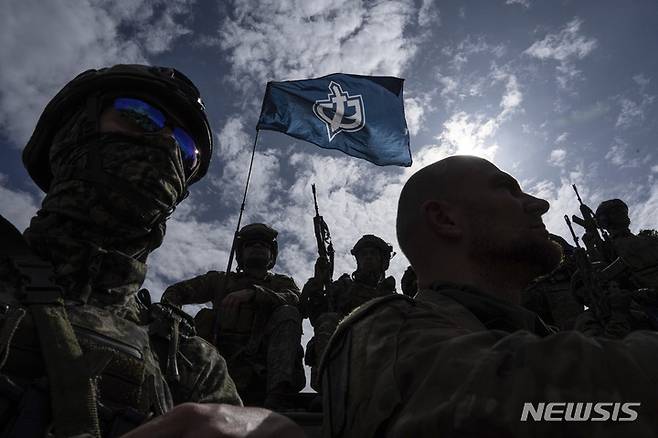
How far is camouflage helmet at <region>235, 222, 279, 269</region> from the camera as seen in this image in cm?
798

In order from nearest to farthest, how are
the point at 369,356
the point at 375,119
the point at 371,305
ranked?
the point at 369,356 → the point at 371,305 → the point at 375,119

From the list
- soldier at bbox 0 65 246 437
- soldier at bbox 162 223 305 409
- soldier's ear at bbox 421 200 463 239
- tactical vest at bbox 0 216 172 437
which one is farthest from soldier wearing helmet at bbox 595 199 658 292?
tactical vest at bbox 0 216 172 437

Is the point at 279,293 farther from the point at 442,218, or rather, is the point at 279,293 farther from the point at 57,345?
the point at 57,345

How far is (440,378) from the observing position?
4.10ft

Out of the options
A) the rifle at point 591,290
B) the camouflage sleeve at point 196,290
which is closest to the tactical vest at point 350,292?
the camouflage sleeve at point 196,290

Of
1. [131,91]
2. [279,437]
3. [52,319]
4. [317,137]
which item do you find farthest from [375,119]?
[279,437]

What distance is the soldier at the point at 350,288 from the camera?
279 inches

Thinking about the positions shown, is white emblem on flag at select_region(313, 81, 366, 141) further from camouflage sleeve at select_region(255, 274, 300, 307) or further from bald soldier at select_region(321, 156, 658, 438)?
bald soldier at select_region(321, 156, 658, 438)

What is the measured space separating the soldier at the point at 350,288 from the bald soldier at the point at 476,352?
4720 mm

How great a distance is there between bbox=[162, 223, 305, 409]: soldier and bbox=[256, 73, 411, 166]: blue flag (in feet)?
9.04

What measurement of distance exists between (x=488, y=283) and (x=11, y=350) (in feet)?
7.16

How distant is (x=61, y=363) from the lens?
1.88m

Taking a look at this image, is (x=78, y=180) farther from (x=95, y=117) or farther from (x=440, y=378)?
(x=440, y=378)

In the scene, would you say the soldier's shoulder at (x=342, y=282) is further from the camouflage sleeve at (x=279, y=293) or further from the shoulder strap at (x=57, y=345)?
the shoulder strap at (x=57, y=345)
